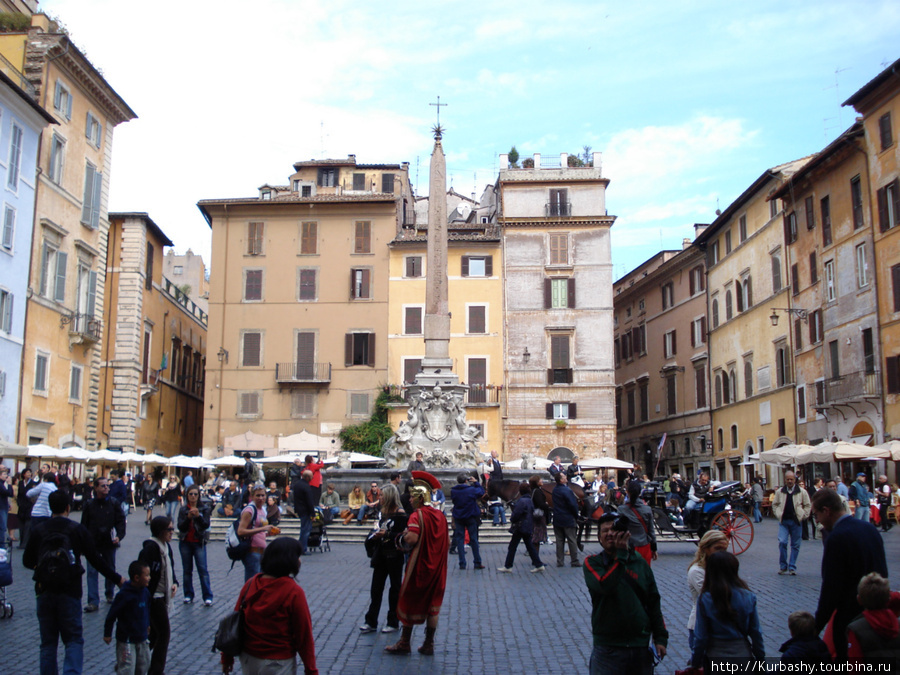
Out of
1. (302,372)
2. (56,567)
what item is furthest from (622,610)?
(302,372)

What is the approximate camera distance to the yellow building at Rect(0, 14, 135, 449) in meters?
31.4

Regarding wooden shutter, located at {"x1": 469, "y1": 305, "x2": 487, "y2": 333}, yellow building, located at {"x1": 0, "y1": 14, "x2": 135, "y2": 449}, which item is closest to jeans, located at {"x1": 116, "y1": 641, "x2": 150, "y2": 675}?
yellow building, located at {"x1": 0, "y1": 14, "x2": 135, "y2": 449}

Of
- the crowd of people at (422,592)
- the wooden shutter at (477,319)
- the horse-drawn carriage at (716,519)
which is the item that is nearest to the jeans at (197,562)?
the crowd of people at (422,592)

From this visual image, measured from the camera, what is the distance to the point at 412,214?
170ft

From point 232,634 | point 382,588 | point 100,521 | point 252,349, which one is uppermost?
point 252,349

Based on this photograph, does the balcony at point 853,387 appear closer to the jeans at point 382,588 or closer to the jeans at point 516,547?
the jeans at point 516,547

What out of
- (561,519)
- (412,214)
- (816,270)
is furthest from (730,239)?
(561,519)

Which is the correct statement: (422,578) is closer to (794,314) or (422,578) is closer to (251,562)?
(251,562)

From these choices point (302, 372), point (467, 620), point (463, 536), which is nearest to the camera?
point (467, 620)

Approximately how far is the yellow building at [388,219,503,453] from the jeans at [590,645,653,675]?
36920mm

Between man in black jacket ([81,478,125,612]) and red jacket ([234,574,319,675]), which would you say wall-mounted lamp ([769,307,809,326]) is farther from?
red jacket ([234,574,319,675])

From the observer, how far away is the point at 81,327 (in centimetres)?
3428

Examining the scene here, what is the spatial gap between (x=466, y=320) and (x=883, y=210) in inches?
744

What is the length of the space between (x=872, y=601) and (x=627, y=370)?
51.3m
